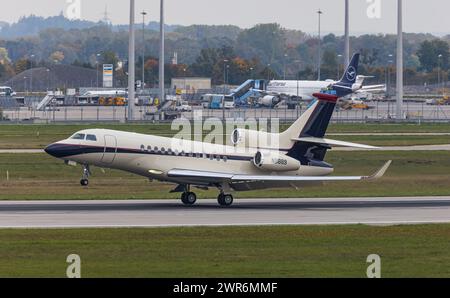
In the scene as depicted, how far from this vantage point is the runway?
40062 millimetres

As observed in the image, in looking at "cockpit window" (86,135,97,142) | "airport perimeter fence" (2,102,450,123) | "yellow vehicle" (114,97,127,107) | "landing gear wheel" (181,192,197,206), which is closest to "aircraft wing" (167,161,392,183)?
"landing gear wheel" (181,192,197,206)

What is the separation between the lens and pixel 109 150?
46.2 metres

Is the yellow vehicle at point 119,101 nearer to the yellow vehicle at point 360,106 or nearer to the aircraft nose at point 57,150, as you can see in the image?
the yellow vehicle at point 360,106

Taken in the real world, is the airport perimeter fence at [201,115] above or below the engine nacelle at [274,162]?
above

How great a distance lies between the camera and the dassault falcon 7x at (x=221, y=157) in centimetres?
4622

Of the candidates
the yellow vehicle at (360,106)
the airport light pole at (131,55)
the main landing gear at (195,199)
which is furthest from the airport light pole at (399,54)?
the main landing gear at (195,199)

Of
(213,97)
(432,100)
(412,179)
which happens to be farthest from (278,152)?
(432,100)

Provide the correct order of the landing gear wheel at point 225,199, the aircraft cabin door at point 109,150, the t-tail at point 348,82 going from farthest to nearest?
the t-tail at point 348,82
the landing gear wheel at point 225,199
the aircraft cabin door at point 109,150

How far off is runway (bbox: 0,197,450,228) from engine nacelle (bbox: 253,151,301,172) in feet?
5.09

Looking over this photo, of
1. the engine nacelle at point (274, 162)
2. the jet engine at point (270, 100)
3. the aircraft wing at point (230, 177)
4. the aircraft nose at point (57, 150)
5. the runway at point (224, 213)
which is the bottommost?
the runway at point (224, 213)

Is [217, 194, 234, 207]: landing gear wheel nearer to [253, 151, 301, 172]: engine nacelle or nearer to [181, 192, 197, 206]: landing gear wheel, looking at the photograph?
[181, 192, 197, 206]: landing gear wheel

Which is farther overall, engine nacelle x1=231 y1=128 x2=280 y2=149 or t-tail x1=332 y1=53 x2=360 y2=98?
t-tail x1=332 y1=53 x2=360 y2=98

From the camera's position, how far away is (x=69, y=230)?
37.3m

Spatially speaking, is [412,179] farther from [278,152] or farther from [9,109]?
[9,109]
